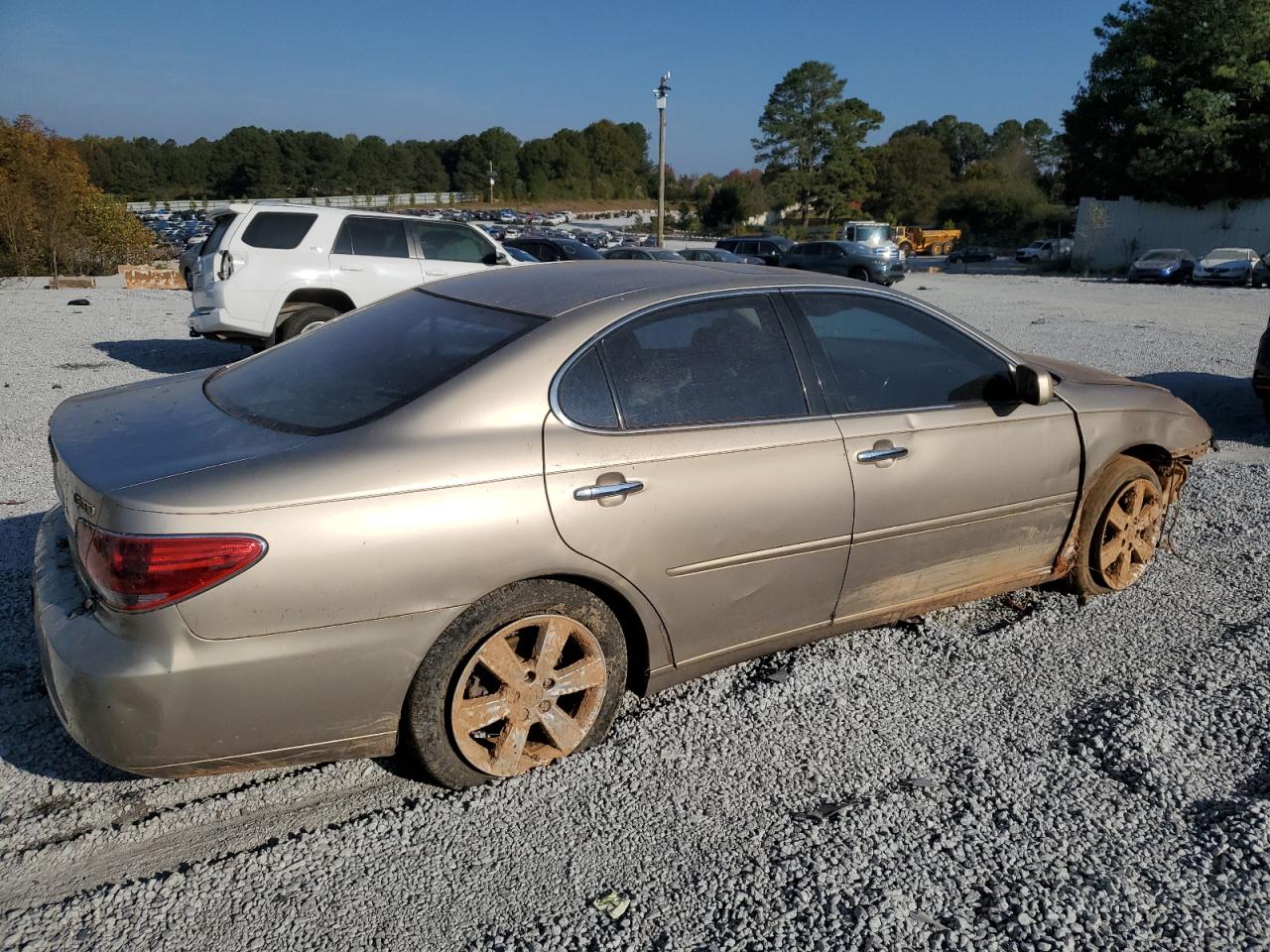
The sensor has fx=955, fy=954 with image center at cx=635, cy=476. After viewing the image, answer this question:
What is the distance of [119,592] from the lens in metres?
2.37

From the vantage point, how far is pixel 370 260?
1020 centimetres

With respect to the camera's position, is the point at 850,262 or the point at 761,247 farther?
the point at 761,247

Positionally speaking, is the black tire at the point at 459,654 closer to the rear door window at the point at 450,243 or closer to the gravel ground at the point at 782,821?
the gravel ground at the point at 782,821

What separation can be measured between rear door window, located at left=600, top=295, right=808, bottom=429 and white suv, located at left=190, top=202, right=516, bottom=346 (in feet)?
22.8

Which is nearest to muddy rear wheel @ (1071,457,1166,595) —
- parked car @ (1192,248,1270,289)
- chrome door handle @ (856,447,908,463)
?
chrome door handle @ (856,447,908,463)

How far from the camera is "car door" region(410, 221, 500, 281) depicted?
10648mm

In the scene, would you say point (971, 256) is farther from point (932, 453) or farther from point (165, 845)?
point (165, 845)

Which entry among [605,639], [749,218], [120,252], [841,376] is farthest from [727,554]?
[749,218]

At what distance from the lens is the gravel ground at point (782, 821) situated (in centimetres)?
237

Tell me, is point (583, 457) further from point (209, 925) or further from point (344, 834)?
point (209, 925)

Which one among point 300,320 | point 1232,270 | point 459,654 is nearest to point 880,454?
point 459,654

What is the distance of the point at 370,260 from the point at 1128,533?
8138 mm

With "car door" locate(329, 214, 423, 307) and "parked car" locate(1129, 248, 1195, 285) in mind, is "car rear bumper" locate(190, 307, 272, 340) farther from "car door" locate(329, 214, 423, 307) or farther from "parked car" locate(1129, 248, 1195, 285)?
"parked car" locate(1129, 248, 1195, 285)

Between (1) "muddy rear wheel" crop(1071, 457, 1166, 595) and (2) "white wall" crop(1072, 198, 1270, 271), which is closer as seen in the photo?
(1) "muddy rear wheel" crop(1071, 457, 1166, 595)
